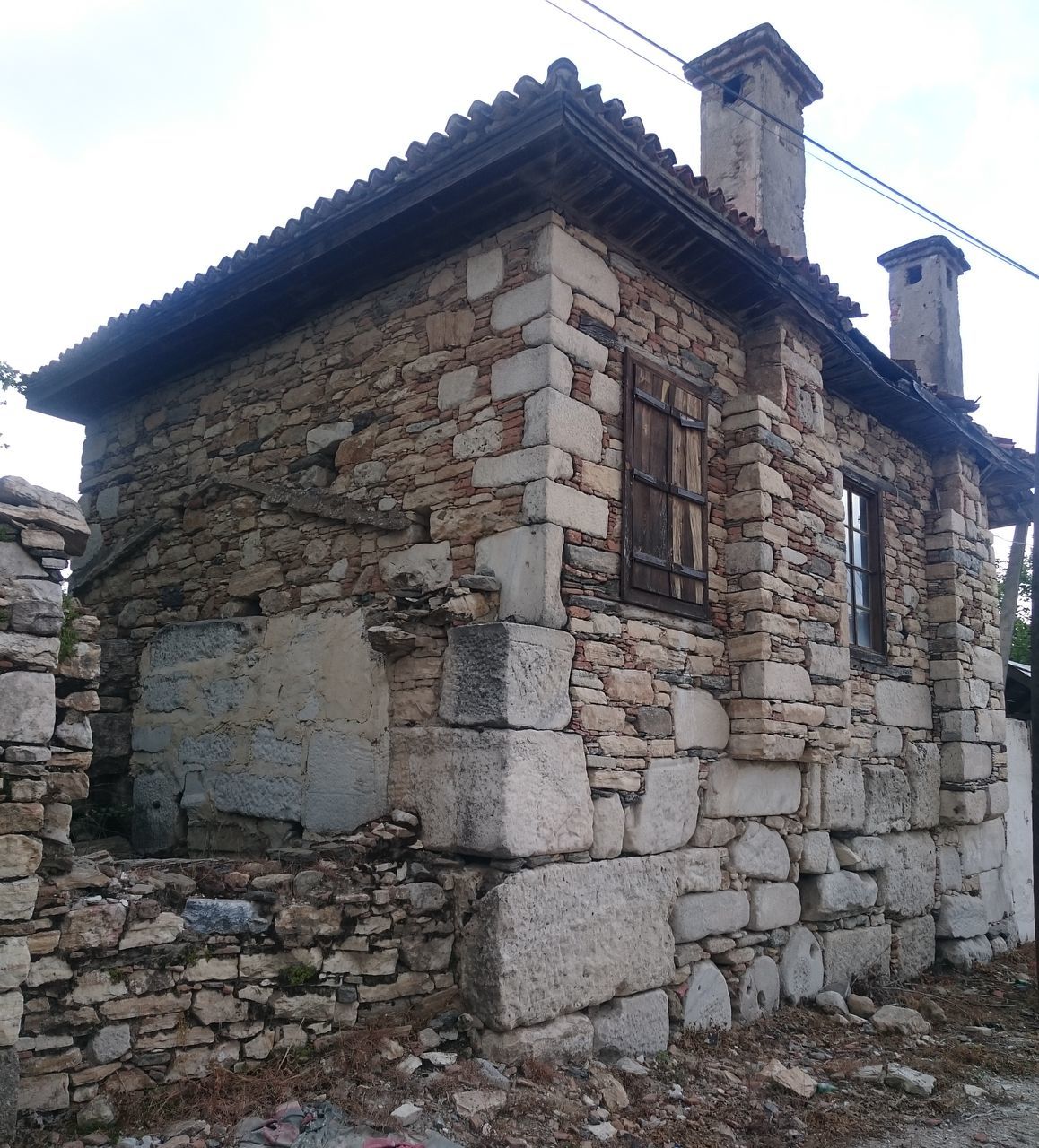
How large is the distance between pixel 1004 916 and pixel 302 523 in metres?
6.83

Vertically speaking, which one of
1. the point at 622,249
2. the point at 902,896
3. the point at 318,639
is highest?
the point at 622,249

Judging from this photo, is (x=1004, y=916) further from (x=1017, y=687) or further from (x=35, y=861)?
(x=35, y=861)

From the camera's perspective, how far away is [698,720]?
5.54 metres

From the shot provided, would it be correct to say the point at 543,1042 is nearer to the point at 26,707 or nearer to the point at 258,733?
the point at 258,733

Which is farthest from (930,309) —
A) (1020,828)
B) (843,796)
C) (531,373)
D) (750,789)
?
(531,373)

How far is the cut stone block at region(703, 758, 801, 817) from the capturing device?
5.57 metres

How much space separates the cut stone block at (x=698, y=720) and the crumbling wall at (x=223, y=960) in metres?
1.55

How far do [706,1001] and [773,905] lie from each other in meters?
0.82

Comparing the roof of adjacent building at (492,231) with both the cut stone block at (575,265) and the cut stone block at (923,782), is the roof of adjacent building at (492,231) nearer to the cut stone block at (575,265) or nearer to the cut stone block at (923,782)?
the cut stone block at (575,265)

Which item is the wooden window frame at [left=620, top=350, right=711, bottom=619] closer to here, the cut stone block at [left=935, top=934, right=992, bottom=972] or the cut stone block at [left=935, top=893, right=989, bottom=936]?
the cut stone block at [left=935, top=893, right=989, bottom=936]

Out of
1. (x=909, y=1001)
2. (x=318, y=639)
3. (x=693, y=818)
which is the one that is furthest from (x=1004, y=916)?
(x=318, y=639)

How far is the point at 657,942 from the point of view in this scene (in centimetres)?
507

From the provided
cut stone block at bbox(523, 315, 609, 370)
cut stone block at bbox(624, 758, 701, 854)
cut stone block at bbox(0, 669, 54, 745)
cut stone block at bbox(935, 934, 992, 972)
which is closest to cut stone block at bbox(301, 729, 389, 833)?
cut stone block at bbox(624, 758, 701, 854)

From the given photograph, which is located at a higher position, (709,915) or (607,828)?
(607,828)
